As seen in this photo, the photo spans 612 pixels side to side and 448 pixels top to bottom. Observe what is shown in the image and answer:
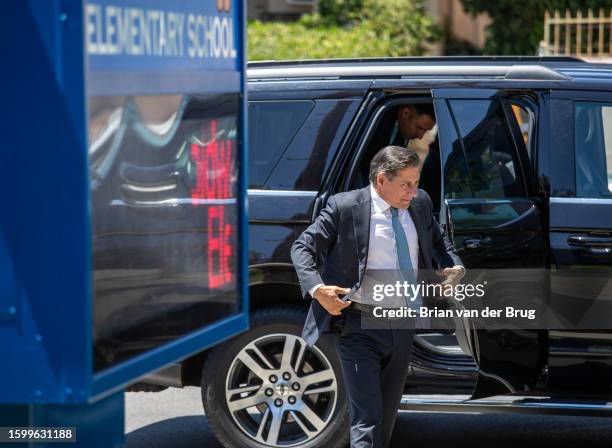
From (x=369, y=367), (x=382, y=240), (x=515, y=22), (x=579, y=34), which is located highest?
(x=515, y=22)

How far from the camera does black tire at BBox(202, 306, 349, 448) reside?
552 cm

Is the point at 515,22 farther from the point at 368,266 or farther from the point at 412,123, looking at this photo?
the point at 368,266

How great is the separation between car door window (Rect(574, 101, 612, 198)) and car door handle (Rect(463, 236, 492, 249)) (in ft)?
1.74

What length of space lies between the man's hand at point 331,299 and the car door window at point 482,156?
3.58 feet

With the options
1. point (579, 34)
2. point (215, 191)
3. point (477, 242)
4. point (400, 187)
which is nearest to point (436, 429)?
point (477, 242)

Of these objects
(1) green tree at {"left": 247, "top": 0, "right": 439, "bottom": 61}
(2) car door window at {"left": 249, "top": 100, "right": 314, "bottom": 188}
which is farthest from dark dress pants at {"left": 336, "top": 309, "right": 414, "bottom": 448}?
(1) green tree at {"left": 247, "top": 0, "right": 439, "bottom": 61}

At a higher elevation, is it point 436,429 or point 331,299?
point 331,299

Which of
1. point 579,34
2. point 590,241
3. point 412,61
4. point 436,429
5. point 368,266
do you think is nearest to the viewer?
point 368,266

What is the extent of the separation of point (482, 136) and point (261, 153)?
1.13m

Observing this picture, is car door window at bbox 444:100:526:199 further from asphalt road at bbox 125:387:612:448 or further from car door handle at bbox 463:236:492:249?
asphalt road at bbox 125:387:612:448

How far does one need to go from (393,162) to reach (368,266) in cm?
46

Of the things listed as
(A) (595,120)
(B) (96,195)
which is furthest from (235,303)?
(A) (595,120)

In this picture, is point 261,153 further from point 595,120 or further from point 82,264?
point 82,264

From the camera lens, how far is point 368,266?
4766 mm
